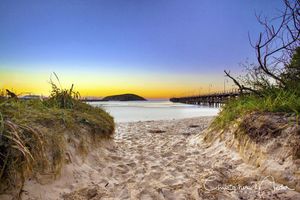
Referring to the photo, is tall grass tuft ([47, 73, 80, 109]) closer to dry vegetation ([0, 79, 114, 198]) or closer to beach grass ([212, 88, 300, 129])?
dry vegetation ([0, 79, 114, 198])

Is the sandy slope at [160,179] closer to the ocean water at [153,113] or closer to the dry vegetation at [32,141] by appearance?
the dry vegetation at [32,141]

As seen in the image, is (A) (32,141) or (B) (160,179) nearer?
(A) (32,141)

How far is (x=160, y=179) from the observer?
3.41m

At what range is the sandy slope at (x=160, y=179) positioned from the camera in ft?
9.16

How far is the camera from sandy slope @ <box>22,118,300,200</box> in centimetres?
279

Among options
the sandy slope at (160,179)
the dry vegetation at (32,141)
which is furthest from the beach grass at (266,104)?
the dry vegetation at (32,141)

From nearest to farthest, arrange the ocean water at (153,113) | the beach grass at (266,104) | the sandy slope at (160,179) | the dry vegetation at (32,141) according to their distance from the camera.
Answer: the dry vegetation at (32,141)
the sandy slope at (160,179)
the beach grass at (266,104)
the ocean water at (153,113)

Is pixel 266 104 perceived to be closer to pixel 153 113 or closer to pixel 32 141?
pixel 32 141

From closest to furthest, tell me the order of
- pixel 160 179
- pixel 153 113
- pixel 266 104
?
pixel 160 179, pixel 266 104, pixel 153 113

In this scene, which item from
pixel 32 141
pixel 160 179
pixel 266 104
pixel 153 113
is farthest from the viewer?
pixel 153 113

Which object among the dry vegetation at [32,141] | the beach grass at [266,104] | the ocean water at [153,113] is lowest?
the ocean water at [153,113]

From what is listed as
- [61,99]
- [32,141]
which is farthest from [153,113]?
[32,141]

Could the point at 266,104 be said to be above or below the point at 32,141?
above

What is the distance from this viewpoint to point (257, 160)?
352 centimetres
